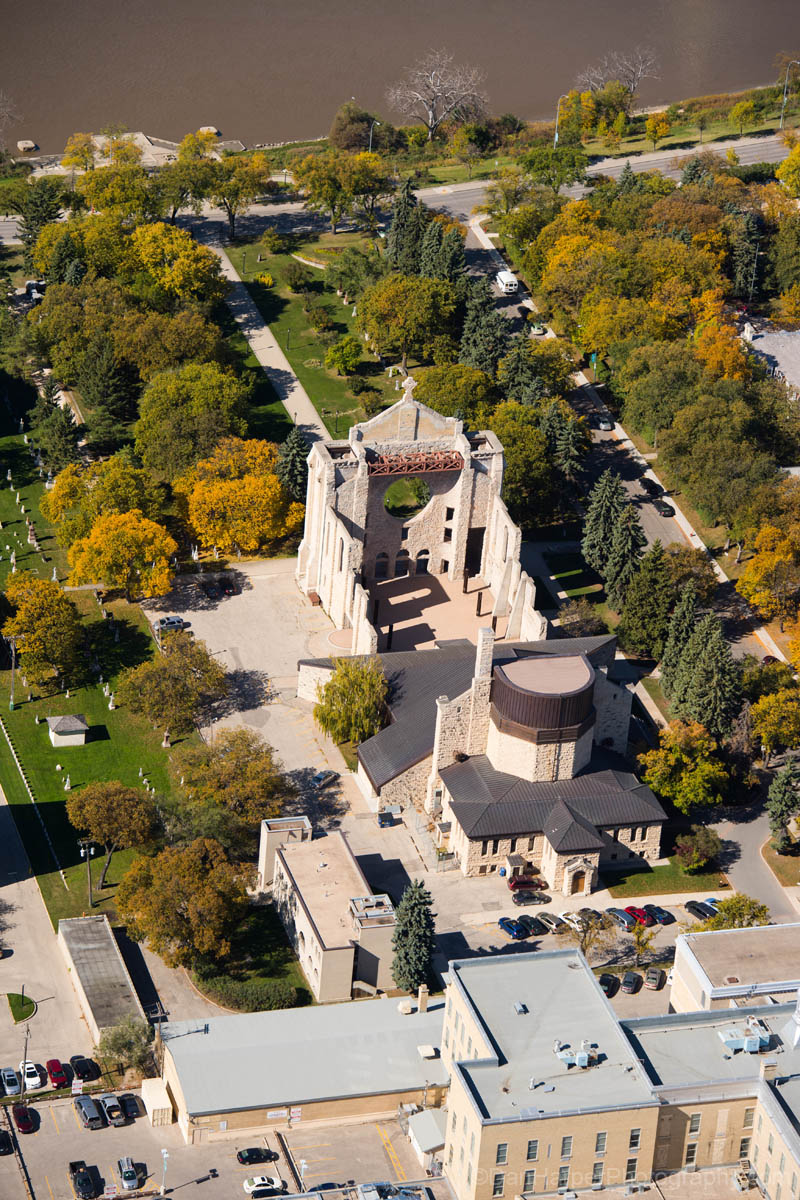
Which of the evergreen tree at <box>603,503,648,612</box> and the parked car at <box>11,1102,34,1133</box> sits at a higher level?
the evergreen tree at <box>603,503,648,612</box>

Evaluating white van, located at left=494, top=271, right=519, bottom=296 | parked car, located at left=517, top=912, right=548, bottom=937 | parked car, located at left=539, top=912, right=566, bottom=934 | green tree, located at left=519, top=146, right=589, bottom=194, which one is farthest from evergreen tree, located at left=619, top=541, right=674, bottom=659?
green tree, located at left=519, top=146, right=589, bottom=194

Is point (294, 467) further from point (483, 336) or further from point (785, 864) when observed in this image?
point (785, 864)

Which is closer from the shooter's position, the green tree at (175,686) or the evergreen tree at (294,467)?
the green tree at (175,686)

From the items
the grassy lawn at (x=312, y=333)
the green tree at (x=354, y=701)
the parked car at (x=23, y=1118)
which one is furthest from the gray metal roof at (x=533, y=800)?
the grassy lawn at (x=312, y=333)

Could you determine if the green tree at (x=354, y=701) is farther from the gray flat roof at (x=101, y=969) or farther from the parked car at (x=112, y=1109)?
the parked car at (x=112, y=1109)

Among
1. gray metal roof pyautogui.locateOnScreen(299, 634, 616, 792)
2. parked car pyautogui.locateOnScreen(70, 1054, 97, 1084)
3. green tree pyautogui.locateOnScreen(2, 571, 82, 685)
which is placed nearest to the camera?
parked car pyautogui.locateOnScreen(70, 1054, 97, 1084)

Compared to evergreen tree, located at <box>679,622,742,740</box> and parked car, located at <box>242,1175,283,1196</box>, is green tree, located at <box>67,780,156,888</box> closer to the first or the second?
parked car, located at <box>242,1175,283,1196</box>

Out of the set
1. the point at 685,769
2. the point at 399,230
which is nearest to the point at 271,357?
the point at 399,230
